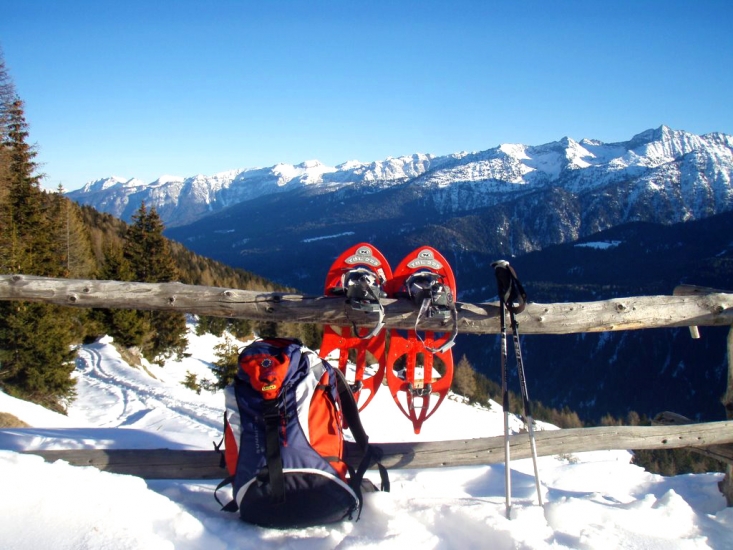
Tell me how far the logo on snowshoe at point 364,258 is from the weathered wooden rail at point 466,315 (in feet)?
2.83

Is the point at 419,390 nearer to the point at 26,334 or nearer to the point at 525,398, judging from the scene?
the point at 525,398

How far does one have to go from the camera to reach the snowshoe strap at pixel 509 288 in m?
3.40

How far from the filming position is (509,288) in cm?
347

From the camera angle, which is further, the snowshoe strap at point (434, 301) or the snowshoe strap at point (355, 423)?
the snowshoe strap at point (434, 301)

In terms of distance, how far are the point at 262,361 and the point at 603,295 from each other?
157437mm

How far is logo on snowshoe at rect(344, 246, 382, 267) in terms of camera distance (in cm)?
458

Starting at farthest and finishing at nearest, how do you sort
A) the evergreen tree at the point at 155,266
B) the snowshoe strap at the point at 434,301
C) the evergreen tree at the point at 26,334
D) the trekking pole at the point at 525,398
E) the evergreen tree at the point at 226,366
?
1. the evergreen tree at the point at 155,266
2. the evergreen tree at the point at 226,366
3. the evergreen tree at the point at 26,334
4. the snowshoe strap at the point at 434,301
5. the trekking pole at the point at 525,398

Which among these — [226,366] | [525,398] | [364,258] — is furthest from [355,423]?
[226,366]

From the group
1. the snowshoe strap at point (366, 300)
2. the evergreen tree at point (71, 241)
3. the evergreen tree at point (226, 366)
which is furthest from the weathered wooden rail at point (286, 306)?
the evergreen tree at point (71, 241)

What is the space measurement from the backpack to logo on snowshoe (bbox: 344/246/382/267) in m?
1.67

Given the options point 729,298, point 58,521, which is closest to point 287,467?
point 58,521

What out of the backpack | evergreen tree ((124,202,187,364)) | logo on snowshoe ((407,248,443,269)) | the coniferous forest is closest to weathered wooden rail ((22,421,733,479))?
the backpack

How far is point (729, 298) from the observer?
4012 mm

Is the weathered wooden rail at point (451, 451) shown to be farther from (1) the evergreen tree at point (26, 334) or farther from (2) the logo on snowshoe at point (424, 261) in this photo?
(1) the evergreen tree at point (26, 334)
